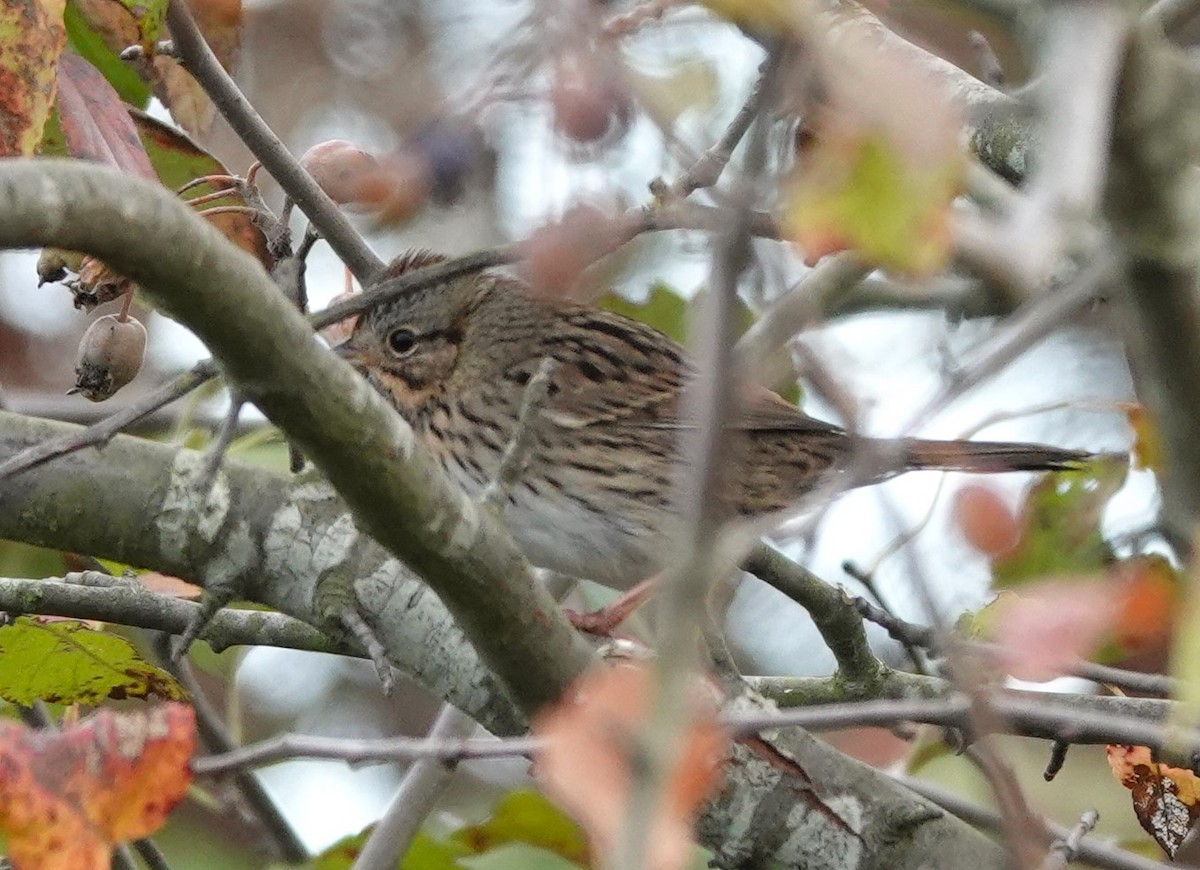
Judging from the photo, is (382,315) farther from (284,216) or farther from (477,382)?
(284,216)

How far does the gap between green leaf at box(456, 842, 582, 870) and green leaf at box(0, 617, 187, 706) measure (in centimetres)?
52

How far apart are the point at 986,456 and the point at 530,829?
1.36 meters

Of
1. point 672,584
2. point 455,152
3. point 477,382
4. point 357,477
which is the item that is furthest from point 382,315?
point 672,584

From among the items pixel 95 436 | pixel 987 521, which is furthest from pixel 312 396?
pixel 987 521

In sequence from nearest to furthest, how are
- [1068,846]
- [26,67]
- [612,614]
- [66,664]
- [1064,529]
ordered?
1. [1068,846]
2. [26,67]
3. [66,664]
4. [1064,529]
5. [612,614]

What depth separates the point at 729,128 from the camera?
7.60 feet

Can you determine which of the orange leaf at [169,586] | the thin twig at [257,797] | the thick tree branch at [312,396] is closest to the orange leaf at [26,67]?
the thick tree branch at [312,396]

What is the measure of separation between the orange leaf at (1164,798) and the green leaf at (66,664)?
145 cm

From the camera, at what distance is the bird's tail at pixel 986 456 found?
3691 mm

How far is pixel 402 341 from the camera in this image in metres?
4.23

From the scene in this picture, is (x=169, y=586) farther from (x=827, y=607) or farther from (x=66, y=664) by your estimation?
(x=827, y=607)

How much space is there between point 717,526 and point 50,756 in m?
0.95

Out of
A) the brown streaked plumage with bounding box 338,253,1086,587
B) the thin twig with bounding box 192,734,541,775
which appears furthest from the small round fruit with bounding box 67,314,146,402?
the thin twig with bounding box 192,734,541,775

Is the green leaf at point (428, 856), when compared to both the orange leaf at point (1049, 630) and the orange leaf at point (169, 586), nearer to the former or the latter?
the orange leaf at point (169, 586)
